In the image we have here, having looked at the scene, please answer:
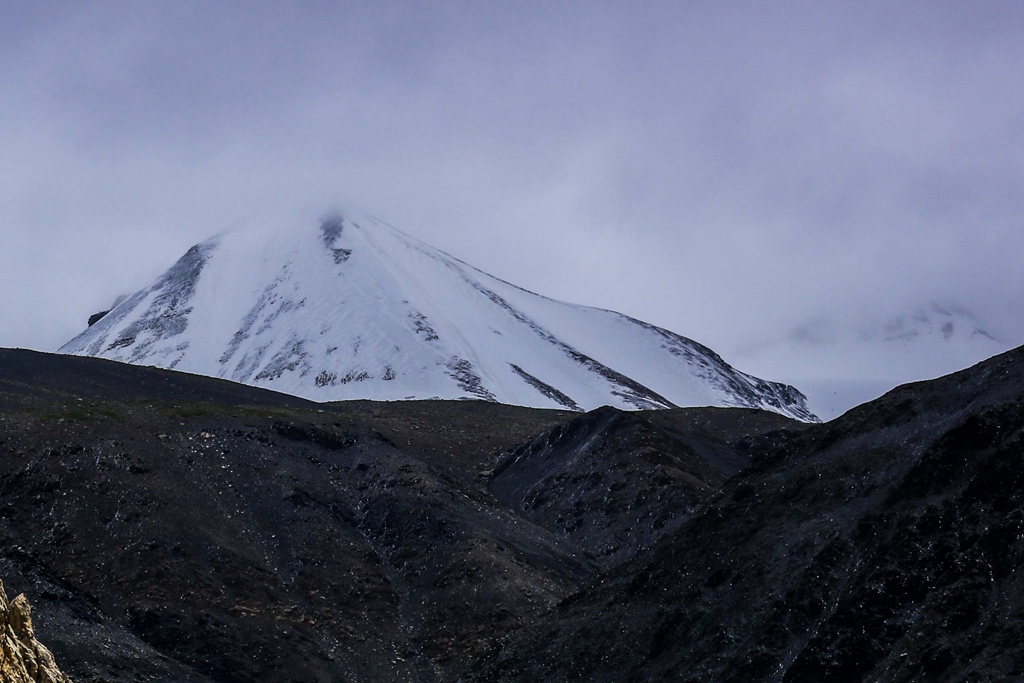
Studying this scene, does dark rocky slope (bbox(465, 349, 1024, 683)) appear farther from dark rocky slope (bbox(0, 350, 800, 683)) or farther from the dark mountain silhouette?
dark rocky slope (bbox(0, 350, 800, 683))

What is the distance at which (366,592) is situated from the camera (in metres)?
56.7

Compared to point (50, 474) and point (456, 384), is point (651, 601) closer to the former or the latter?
point (50, 474)

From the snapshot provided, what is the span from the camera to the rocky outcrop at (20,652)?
54.6 feet

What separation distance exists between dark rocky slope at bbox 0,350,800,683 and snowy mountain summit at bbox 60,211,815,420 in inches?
2222

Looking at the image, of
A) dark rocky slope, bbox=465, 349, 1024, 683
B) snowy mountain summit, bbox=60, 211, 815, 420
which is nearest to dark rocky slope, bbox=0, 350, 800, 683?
dark rocky slope, bbox=465, 349, 1024, 683

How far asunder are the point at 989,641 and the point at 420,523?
38.3 meters

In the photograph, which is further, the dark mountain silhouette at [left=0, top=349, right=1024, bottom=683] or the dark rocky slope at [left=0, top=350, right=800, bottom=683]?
the dark rocky slope at [left=0, top=350, right=800, bottom=683]

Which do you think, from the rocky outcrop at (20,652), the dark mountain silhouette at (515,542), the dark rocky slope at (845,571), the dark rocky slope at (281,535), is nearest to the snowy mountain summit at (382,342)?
the dark mountain silhouette at (515,542)

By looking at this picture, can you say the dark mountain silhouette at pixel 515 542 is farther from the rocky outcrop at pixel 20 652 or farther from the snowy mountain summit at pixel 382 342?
the snowy mountain summit at pixel 382 342

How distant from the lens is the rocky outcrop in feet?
54.6

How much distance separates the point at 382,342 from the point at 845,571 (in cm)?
11607

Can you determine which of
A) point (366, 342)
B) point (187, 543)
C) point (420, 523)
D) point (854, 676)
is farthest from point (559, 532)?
point (366, 342)

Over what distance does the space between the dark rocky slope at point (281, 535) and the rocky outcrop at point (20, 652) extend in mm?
24913

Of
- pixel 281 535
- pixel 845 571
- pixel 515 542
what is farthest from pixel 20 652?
pixel 515 542
